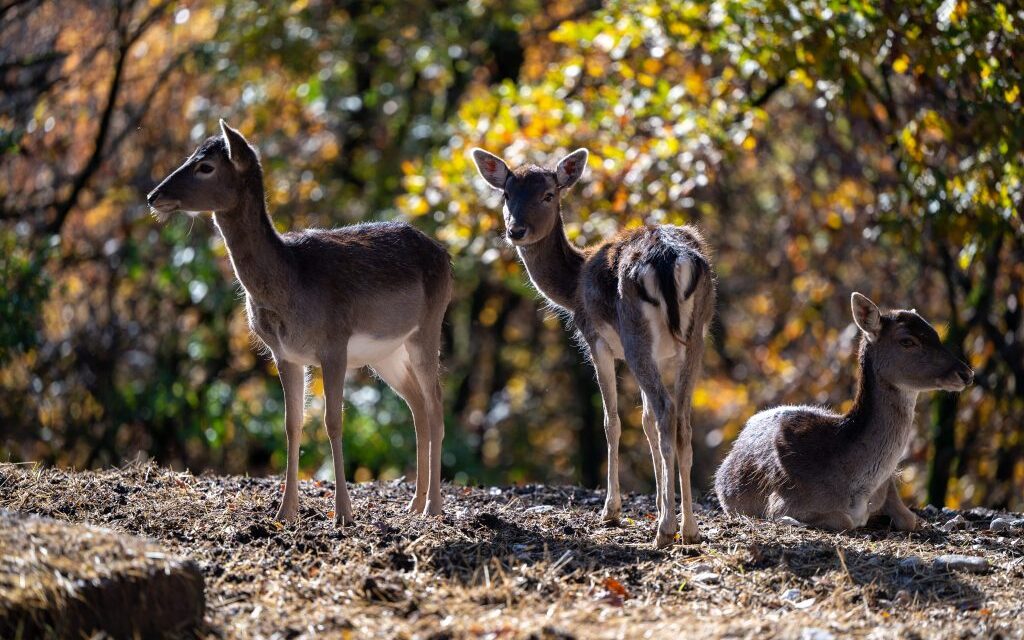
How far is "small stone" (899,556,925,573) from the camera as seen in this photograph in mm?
7117

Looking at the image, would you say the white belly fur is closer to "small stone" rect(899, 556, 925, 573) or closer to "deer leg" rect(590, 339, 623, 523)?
"deer leg" rect(590, 339, 623, 523)

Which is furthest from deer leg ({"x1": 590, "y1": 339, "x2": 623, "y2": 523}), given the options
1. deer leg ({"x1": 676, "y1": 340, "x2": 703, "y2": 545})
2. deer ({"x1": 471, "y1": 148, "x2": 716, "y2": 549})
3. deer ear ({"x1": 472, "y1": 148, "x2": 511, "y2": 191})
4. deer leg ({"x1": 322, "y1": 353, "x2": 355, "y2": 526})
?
deer leg ({"x1": 322, "y1": 353, "x2": 355, "y2": 526})

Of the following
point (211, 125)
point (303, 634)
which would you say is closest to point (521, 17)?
point (211, 125)

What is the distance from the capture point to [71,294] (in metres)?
15.8

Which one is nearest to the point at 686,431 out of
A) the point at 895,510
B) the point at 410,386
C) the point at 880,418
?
the point at 880,418

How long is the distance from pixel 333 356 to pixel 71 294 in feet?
28.4

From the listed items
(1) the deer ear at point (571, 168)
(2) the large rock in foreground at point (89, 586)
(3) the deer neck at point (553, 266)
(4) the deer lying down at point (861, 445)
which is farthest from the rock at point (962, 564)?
(2) the large rock in foreground at point (89, 586)

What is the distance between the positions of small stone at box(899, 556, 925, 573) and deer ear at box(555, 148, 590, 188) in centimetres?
324

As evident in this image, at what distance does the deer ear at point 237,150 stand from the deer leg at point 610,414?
231cm

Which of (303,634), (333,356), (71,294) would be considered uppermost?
(71,294)

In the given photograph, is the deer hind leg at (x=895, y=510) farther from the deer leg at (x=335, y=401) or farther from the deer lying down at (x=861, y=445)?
the deer leg at (x=335, y=401)

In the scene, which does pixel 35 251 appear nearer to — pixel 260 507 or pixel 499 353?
pixel 260 507

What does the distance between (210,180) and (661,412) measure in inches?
113

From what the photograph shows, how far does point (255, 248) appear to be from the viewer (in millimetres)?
8094
